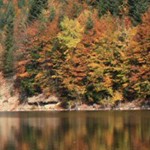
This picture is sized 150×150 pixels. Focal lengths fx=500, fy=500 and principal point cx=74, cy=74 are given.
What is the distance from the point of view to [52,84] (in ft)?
316

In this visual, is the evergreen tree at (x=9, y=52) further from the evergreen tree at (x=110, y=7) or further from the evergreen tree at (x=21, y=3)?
the evergreen tree at (x=21, y=3)

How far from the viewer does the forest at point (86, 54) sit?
3270 inches

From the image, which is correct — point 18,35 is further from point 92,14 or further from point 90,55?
point 90,55

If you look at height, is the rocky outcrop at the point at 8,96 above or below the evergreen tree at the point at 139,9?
below

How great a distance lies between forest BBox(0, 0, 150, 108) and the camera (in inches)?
3270

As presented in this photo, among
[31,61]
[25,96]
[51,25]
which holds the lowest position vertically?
[25,96]

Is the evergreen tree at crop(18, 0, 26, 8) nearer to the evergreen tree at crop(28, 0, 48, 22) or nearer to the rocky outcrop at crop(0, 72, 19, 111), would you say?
the evergreen tree at crop(28, 0, 48, 22)

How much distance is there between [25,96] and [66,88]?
1359 cm

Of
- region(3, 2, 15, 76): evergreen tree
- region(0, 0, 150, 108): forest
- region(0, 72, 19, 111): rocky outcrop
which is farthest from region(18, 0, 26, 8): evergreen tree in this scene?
region(0, 72, 19, 111): rocky outcrop

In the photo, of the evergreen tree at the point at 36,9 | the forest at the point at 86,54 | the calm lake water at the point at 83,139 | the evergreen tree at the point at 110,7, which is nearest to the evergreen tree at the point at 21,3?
the evergreen tree at the point at 36,9

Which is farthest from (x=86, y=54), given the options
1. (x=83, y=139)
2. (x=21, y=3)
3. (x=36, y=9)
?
(x=21, y=3)

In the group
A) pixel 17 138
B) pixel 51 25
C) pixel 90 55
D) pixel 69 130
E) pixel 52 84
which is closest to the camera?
pixel 17 138

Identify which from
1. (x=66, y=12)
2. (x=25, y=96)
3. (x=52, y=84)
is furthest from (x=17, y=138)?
(x=66, y=12)

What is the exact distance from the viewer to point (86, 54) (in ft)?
297
